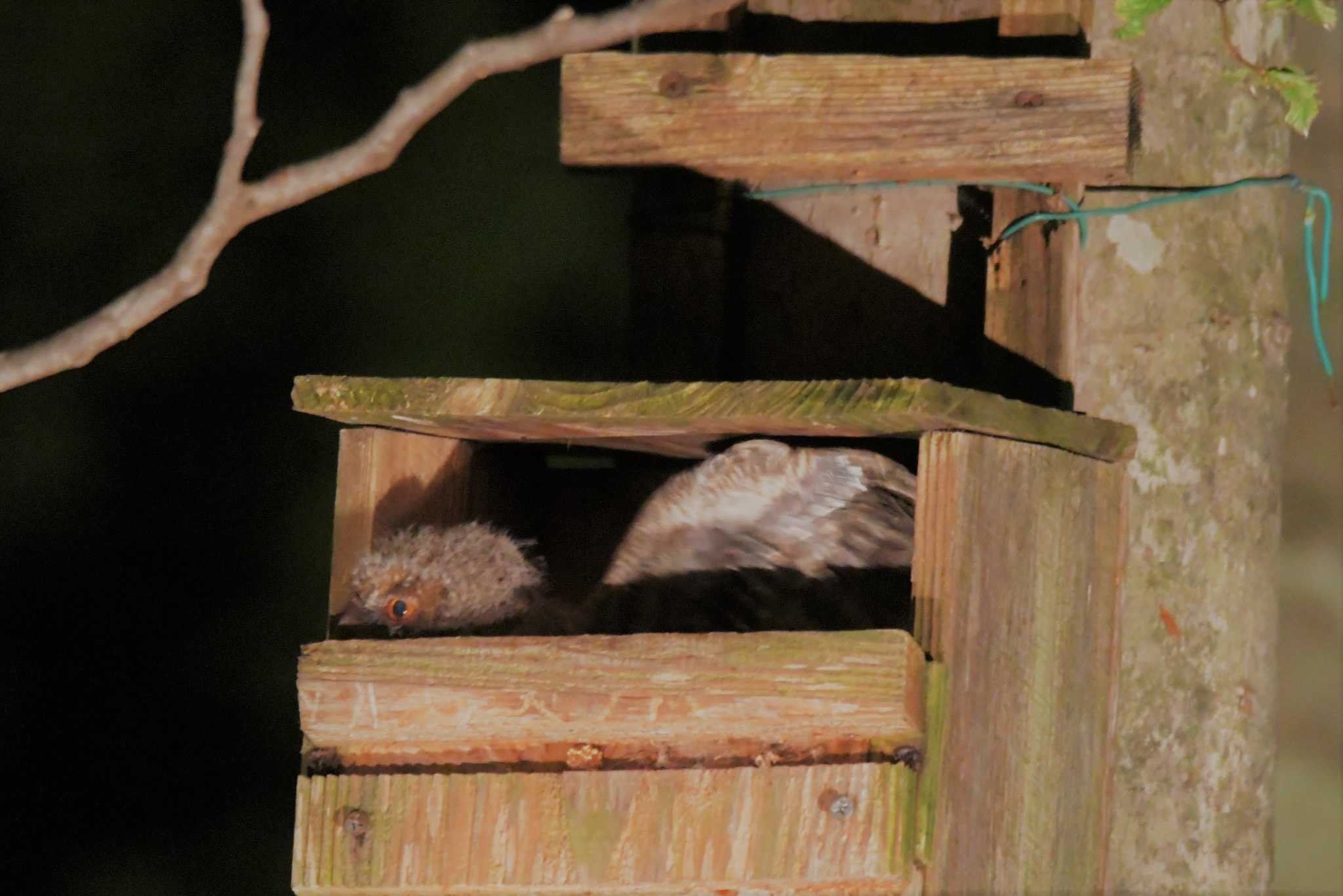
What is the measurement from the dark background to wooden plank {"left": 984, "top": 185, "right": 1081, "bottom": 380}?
211cm

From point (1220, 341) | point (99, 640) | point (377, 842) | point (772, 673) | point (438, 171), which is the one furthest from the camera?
point (438, 171)

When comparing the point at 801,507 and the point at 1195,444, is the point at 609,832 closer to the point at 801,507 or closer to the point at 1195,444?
the point at 801,507

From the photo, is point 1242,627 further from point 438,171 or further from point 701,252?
point 438,171

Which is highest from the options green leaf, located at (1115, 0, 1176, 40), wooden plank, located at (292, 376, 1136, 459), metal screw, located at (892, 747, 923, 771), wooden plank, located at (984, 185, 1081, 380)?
green leaf, located at (1115, 0, 1176, 40)

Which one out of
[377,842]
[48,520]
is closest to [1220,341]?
[377,842]

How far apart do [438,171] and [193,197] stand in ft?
2.34

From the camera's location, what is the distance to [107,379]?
4617mm

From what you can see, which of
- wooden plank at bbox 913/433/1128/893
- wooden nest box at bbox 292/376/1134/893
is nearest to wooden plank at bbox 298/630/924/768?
wooden nest box at bbox 292/376/1134/893

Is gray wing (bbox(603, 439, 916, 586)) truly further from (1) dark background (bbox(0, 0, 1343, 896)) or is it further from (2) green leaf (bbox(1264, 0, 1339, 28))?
(1) dark background (bbox(0, 0, 1343, 896))

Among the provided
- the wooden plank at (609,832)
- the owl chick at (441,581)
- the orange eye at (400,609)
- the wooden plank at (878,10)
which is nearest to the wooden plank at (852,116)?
the wooden plank at (878,10)

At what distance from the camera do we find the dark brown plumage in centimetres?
223

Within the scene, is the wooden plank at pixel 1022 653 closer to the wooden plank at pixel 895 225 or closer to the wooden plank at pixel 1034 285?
the wooden plank at pixel 1034 285

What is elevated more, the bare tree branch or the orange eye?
the bare tree branch

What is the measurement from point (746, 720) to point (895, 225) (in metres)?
1.08
